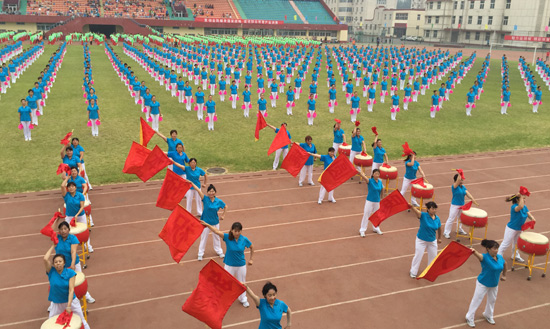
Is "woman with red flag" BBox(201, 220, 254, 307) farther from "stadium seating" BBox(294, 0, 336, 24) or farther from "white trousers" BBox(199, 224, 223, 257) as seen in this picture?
"stadium seating" BBox(294, 0, 336, 24)

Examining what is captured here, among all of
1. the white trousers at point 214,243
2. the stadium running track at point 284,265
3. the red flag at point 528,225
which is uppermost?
the red flag at point 528,225

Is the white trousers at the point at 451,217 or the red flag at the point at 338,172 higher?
the red flag at the point at 338,172

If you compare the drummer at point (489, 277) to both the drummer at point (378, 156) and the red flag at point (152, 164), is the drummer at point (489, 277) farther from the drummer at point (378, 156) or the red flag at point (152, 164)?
the red flag at point (152, 164)


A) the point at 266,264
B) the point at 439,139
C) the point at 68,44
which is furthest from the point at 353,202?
the point at 68,44

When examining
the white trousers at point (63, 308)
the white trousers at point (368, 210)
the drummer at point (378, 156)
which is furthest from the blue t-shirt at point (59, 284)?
the drummer at point (378, 156)

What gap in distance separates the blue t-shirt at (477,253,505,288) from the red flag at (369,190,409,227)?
2.00 meters

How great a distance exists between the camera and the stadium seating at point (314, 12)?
85.5m

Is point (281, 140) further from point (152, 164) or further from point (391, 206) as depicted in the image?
point (391, 206)

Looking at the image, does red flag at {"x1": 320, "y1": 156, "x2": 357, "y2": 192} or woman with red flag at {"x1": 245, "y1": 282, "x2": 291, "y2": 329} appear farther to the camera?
red flag at {"x1": 320, "y1": 156, "x2": 357, "y2": 192}

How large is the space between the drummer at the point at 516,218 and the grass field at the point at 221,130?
309 inches

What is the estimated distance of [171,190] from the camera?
954 cm

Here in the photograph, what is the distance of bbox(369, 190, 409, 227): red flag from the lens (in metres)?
8.83

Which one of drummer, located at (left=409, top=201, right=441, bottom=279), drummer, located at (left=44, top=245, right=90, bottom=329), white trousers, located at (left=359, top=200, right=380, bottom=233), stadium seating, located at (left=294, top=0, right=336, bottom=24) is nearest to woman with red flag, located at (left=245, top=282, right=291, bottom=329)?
drummer, located at (left=44, top=245, right=90, bottom=329)

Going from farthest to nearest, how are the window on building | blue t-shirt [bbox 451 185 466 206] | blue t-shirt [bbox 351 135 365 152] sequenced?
the window on building
blue t-shirt [bbox 351 135 365 152]
blue t-shirt [bbox 451 185 466 206]
